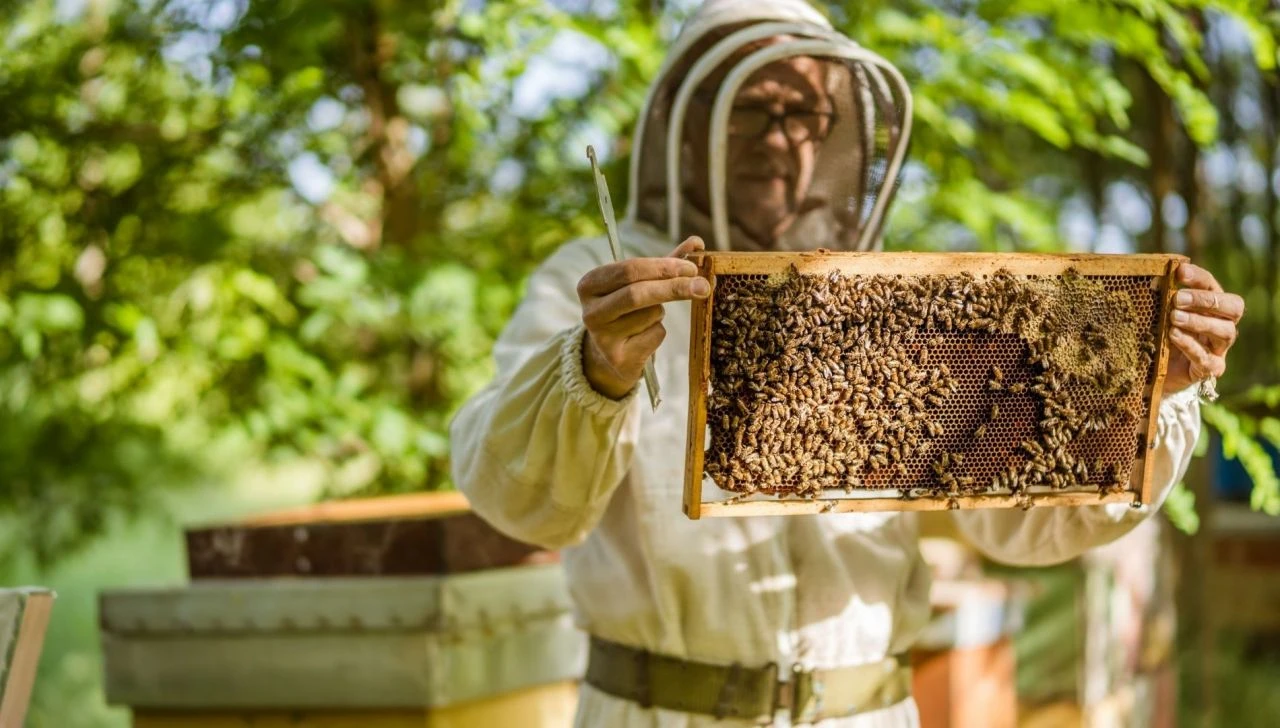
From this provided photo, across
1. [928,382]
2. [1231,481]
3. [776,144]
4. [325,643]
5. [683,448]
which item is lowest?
[1231,481]

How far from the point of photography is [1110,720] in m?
4.71

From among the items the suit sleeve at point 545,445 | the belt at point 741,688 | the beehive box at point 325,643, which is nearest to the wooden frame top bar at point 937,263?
the suit sleeve at point 545,445

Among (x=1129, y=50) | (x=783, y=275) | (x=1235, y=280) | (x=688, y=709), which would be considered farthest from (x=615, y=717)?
(x=1235, y=280)

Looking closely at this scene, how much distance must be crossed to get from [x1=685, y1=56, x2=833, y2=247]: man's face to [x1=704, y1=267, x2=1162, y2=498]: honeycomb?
0.59 metres

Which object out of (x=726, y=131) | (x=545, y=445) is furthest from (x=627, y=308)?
(x=726, y=131)

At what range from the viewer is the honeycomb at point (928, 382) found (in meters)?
1.86

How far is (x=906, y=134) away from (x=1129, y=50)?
3.28ft

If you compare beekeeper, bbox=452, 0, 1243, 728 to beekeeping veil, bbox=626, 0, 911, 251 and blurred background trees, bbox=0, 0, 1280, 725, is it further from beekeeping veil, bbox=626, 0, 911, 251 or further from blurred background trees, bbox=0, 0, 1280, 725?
blurred background trees, bbox=0, 0, 1280, 725

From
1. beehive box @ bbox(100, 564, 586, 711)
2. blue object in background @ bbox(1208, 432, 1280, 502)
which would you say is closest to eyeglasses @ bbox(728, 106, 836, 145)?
→ beehive box @ bbox(100, 564, 586, 711)

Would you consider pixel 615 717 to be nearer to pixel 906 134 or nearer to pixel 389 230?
pixel 906 134

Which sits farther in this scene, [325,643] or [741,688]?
[325,643]

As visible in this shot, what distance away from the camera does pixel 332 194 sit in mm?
4320

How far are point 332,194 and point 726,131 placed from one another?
7.43 feet

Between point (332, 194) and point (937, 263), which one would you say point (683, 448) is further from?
point (332, 194)
